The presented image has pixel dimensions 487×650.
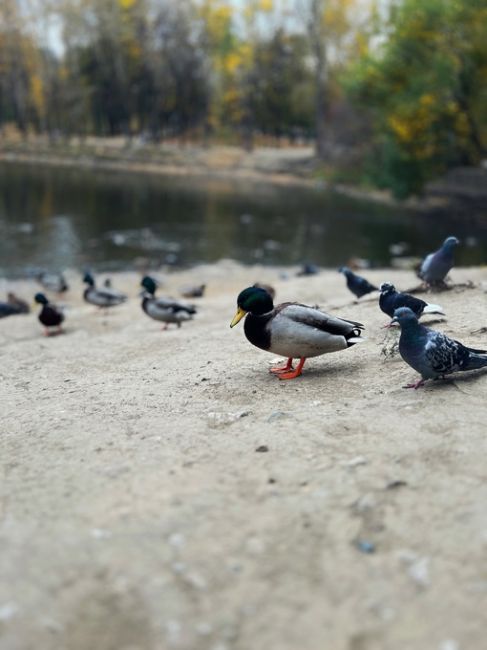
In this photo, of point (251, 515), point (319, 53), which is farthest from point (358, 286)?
point (319, 53)

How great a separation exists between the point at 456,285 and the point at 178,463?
7.82 metres

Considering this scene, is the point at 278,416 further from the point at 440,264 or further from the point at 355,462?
the point at 440,264

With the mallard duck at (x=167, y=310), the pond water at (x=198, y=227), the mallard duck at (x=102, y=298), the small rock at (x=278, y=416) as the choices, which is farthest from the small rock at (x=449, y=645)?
the pond water at (x=198, y=227)

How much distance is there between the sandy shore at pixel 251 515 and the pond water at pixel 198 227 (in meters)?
19.9

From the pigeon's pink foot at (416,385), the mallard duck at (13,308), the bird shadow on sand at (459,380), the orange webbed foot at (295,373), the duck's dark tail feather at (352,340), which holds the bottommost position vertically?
the mallard duck at (13,308)

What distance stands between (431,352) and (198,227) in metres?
31.2

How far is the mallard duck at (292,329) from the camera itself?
261 inches

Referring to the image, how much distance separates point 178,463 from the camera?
16.0 ft

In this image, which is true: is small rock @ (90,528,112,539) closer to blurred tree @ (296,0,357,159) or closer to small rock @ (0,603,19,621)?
small rock @ (0,603,19,621)

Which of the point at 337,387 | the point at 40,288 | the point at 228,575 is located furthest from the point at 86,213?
the point at 228,575

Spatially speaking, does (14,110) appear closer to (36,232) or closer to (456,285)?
(36,232)

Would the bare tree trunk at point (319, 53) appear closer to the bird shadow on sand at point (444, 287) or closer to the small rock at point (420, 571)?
the bird shadow on sand at point (444, 287)

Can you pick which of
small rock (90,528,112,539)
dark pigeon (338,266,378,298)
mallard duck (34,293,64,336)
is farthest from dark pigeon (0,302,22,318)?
small rock (90,528,112,539)

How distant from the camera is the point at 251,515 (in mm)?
4121
